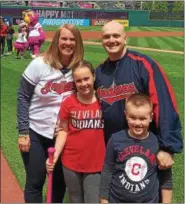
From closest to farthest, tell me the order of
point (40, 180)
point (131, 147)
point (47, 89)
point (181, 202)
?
1. point (131, 147)
2. point (47, 89)
3. point (40, 180)
4. point (181, 202)

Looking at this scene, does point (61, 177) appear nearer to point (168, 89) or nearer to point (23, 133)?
point (23, 133)

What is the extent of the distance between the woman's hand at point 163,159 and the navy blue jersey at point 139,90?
3 centimetres

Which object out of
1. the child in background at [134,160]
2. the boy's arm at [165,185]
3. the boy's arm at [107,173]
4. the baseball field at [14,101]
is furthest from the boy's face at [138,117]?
the baseball field at [14,101]

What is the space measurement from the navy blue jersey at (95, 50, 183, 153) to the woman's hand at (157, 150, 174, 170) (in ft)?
0.11

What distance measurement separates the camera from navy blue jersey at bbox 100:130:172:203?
258cm

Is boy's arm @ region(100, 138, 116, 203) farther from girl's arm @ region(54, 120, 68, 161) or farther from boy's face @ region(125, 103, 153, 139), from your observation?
girl's arm @ region(54, 120, 68, 161)

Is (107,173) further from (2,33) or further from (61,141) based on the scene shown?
(2,33)

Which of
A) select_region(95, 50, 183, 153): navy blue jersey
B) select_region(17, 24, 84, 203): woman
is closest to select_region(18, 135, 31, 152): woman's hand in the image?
select_region(17, 24, 84, 203): woman

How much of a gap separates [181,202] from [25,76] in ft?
7.26

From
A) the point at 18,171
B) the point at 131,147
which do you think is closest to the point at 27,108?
the point at 131,147

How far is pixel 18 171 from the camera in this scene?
5.10 metres

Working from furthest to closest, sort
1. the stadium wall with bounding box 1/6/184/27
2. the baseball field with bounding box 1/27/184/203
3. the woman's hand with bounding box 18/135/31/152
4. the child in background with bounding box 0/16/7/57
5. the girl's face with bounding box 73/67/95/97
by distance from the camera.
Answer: the stadium wall with bounding box 1/6/184/27
the child in background with bounding box 0/16/7/57
the baseball field with bounding box 1/27/184/203
the woman's hand with bounding box 18/135/31/152
the girl's face with bounding box 73/67/95/97

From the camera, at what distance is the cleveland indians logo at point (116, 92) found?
108 inches

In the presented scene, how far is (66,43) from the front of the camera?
3.07 metres
